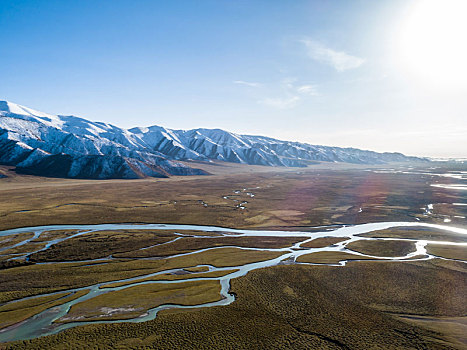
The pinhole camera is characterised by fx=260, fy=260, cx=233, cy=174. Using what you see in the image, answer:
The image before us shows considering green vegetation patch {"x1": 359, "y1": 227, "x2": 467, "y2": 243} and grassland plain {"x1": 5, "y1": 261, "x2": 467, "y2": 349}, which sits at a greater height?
green vegetation patch {"x1": 359, "y1": 227, "x2": 467, "y2": 243}

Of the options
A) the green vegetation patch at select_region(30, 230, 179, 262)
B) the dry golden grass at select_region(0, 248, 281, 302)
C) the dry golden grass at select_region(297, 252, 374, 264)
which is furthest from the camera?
the green vegetation patch at select_region(30, 230, 179, 262)

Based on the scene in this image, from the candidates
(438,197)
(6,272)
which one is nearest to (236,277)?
(6,272)

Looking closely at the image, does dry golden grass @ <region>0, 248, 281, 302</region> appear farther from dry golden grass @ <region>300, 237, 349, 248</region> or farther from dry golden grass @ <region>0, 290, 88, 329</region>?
dry golden grass @ <region>300, 237, 349, 248</region>

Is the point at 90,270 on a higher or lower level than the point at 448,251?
lower

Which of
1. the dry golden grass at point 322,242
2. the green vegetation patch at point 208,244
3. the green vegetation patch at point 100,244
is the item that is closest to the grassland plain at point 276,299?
the green vegetation patch at point 100,244

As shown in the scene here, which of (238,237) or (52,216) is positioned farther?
(52,216)

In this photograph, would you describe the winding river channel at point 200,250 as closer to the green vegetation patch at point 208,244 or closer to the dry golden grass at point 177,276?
the dry golden grass at point 177,276

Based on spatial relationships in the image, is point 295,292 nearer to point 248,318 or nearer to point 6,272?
point 248,318

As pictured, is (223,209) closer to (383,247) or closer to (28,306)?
(383,247)

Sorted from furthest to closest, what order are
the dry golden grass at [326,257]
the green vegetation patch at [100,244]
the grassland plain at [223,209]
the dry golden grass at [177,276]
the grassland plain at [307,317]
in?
1. the grassland plain at [223,209]
2. the green vegetation patch at [100,244]
3. the dry golden grass at [326,257]
4. the dry golden grass at [177,276]
5. the grassland plain at [307,317]

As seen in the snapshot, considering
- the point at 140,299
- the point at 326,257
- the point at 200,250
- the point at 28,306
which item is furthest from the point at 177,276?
the point at 326,257

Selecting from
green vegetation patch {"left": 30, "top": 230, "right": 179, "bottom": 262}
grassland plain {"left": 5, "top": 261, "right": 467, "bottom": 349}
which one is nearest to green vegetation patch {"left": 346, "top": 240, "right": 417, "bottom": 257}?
grassland plain {"left": 5, "top": 261, "right": 467, "bottom": 349}
